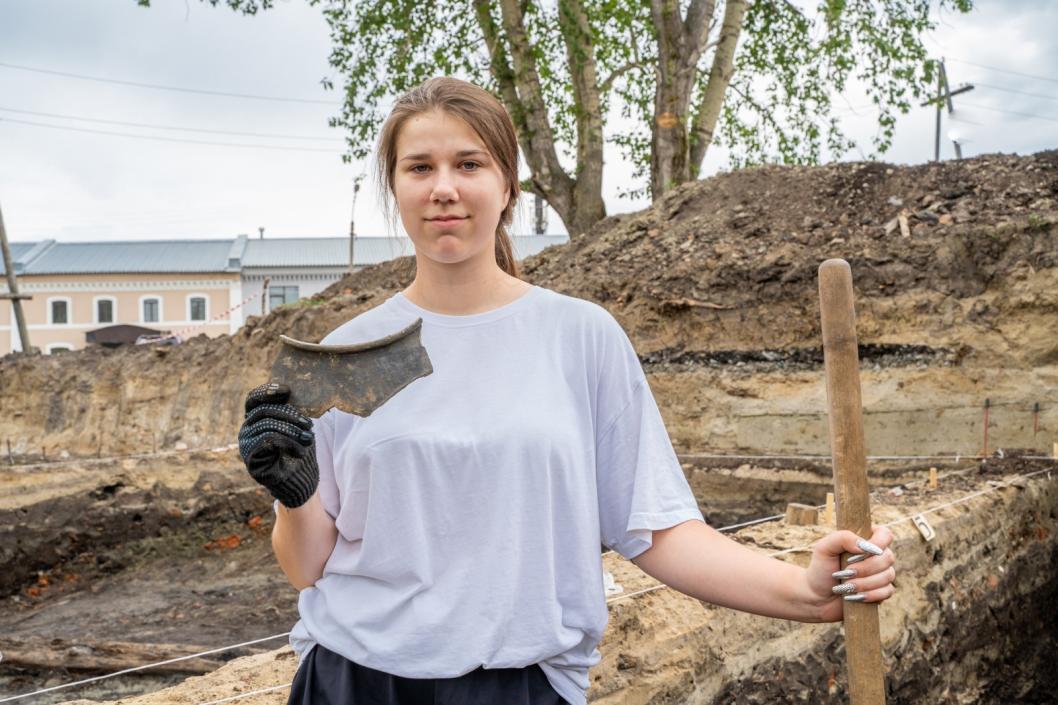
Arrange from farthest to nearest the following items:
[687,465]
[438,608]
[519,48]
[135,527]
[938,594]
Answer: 1. [519,48]
2. [135,527]
3. [687,465]
4. [938,594]
5. [438,608]

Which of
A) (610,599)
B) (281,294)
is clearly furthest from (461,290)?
(281,294)

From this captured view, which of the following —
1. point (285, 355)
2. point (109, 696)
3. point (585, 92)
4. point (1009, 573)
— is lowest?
point (109, 696)

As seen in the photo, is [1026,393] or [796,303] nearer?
[1026,393]

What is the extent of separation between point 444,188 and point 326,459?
0.51 m

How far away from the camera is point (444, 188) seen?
1.49 meters

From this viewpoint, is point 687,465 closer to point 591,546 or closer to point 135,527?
point 135,527

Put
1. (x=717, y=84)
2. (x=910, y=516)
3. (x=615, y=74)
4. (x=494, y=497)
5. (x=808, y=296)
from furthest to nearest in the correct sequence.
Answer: (x=615, y=74)
(x=717, y=84)
(x=808, y=296)
(x=910, y=516)
(x=494, y=497)

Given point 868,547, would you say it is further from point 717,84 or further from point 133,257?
point 133,257

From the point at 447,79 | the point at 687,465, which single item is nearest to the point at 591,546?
the point at 447,79

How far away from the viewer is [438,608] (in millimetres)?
1388

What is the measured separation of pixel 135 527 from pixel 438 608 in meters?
9.48

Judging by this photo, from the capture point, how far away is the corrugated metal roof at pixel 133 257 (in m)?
36.4

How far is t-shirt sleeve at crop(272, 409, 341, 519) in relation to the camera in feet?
5.04

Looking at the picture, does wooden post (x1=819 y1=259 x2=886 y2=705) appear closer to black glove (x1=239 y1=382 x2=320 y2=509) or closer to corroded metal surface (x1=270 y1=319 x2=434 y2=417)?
corroded metal surface (x1=270 y1=319 x2=434 y2=417)
